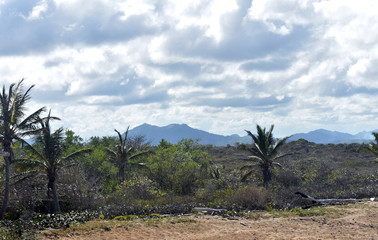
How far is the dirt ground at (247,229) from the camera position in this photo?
447 inches

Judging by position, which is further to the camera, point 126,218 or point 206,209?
point 206,209

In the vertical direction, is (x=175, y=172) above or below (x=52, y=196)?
above

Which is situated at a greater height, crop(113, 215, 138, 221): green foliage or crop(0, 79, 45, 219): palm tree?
crop(0, 79, 45, 219): palm tree

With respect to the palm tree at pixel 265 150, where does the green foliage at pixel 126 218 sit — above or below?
below

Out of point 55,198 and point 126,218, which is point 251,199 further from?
point 55,198

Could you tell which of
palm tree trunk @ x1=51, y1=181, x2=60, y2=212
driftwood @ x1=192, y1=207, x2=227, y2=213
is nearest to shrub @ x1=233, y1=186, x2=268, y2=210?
driftwood @ x1=192, y1=207, x2=227, y2=213

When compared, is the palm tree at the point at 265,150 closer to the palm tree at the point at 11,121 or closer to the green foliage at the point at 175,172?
the green foliage at the point at 175,172

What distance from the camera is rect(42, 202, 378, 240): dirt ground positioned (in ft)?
37.3

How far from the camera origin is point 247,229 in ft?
40.8

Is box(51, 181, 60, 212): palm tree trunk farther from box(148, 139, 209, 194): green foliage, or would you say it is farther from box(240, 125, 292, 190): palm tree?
box(240, 125, 292, 190): palm tree

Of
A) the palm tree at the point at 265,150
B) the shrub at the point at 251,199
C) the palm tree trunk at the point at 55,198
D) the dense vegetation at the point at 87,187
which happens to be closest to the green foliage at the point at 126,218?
the dense vegetation at the point at 87,187

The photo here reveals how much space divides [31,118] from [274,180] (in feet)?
62.4

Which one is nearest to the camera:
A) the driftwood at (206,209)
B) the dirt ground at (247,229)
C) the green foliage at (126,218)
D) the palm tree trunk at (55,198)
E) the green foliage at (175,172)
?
the dirt ground at (247,229)

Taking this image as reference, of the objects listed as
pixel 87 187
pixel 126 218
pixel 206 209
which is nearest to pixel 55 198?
pixel 87 187
